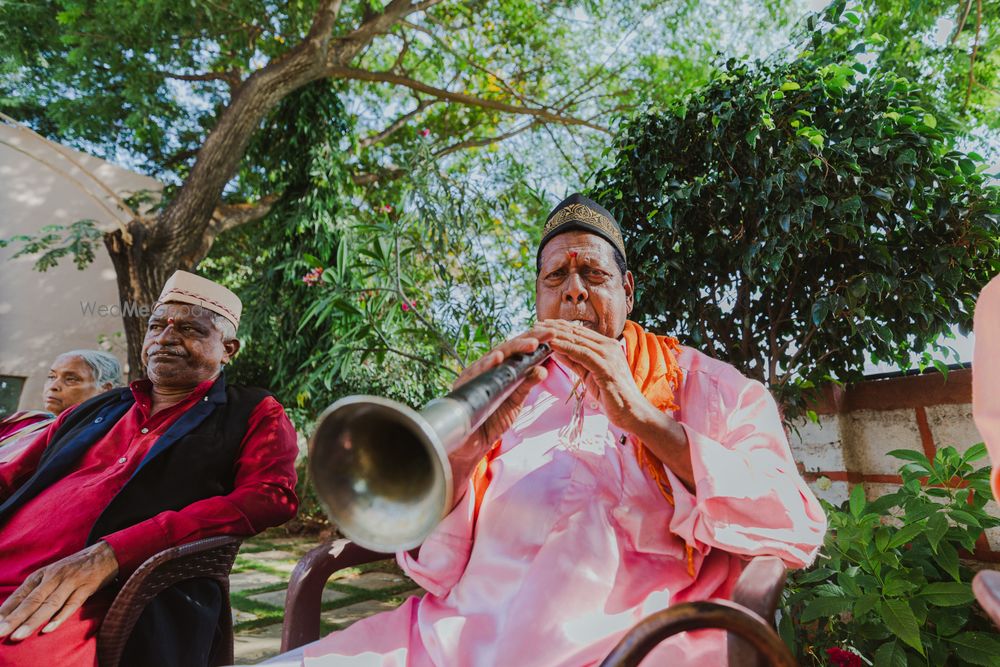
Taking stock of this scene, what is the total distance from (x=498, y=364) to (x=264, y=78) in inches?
258

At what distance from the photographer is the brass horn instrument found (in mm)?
1011

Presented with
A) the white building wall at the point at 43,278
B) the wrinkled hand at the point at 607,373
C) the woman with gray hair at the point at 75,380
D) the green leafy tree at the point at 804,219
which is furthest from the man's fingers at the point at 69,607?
the white building wall at the point at 43,278

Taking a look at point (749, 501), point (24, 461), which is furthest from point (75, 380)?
point (749, 501)

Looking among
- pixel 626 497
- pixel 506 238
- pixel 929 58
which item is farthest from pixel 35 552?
pixel 929 58

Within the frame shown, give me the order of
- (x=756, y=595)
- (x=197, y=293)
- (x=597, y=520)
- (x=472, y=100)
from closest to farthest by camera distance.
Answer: (x=756, y=595), (x=597, y=520), (x=197, y=293), (x=472, y=100)

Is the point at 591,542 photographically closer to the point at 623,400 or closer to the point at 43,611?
the point at 623,400

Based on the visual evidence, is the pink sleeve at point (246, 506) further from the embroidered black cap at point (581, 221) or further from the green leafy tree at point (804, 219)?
the green leafy tree at point (804, 219)

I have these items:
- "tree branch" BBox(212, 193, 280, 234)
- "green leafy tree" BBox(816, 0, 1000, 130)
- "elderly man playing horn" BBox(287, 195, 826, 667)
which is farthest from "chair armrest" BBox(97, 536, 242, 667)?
"tree branch" BBox(212, 193, 280, 234)

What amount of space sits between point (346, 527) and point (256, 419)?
1601 mm

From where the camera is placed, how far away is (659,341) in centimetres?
190

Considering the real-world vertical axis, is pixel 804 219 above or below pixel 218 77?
below

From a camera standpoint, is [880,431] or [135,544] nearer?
[135,544]

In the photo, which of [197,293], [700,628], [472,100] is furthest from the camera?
[472,100]

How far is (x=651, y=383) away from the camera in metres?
1.68
